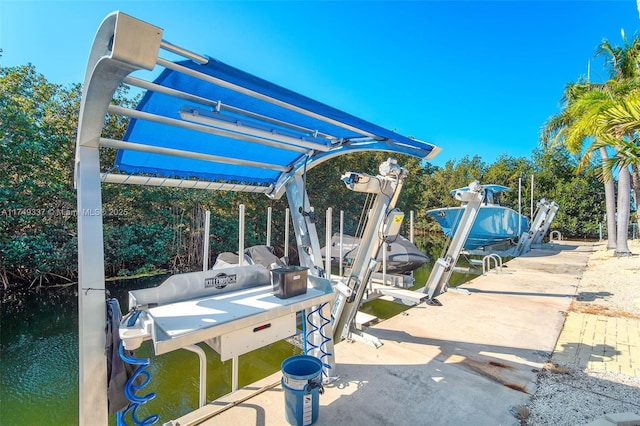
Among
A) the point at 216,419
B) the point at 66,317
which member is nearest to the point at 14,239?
the point at 66,317

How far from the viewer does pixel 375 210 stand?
10.8 feet

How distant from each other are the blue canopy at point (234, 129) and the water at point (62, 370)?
2.25m

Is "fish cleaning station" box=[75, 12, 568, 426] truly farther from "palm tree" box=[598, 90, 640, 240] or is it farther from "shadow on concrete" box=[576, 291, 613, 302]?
"palm tree" box=[598, 90, 640, 240]

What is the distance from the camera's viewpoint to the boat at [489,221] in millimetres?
10344

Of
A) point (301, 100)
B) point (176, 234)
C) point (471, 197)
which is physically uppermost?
point (301, 100)

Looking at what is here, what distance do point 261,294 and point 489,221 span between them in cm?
1031

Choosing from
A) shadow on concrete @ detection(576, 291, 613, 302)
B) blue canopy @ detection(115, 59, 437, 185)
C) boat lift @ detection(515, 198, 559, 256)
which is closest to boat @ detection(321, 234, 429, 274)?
shadow on concrete @ detection(576, 291, 613, 302)

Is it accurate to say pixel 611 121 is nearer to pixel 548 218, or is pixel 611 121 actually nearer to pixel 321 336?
pixel 321 336

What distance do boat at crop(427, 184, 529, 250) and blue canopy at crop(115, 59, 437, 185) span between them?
8.41 metres

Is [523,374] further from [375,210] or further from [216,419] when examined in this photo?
[216,419]

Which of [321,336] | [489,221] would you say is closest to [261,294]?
[321,336]

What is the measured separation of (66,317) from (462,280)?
8476mm

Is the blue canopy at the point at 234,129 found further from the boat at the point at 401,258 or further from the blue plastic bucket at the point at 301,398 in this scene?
the boat at the point at 401,258

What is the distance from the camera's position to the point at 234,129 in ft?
6.80
